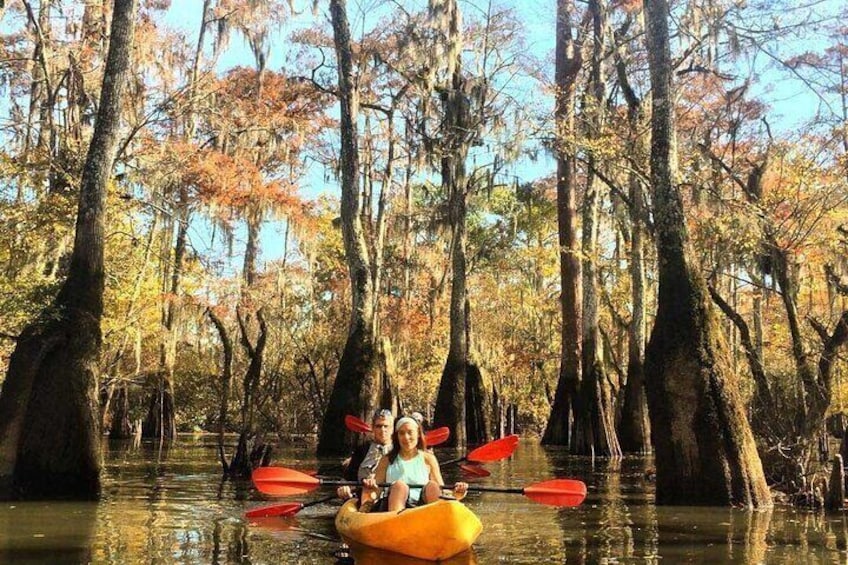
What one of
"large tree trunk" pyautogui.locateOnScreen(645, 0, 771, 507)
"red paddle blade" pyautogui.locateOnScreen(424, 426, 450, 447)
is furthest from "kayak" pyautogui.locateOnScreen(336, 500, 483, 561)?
"red paddle blade" pyautogui.locateOnScreen(424, 426, 450, 447)

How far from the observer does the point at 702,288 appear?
9.25 m

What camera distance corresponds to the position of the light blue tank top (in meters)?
7.11

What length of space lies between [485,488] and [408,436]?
1200 mm

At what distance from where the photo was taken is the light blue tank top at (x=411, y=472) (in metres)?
7.11

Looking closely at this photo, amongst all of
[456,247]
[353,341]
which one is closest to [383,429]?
[353,341]

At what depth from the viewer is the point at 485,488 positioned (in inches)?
313

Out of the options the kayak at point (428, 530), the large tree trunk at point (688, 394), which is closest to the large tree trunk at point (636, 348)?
the large tree trunk at point (688, 394)

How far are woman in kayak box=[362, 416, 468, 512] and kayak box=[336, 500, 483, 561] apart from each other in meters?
0.60

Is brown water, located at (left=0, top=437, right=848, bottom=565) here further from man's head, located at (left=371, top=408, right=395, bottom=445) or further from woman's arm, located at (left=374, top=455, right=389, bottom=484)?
man's head, located at (left=371, top=408, right=395, bottom=445)

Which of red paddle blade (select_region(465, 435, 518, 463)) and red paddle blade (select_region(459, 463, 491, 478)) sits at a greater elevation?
red paddle blade (select_region(465, 435, 518, 463))

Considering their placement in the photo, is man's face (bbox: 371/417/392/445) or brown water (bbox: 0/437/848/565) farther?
man's face (bbox: 371/417/392/445)

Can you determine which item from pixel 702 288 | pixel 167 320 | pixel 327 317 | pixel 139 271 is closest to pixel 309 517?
pixel 702 288

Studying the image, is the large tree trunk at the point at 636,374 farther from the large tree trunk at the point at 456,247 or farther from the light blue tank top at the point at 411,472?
the light blue tank top at the point at 411,472

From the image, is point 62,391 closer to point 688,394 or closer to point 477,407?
point 688,394
